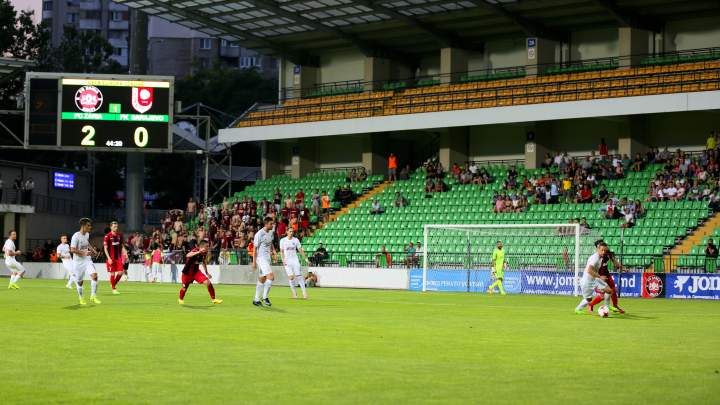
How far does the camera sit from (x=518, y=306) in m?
20.7

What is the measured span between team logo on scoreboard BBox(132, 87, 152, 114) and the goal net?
52.5 feet

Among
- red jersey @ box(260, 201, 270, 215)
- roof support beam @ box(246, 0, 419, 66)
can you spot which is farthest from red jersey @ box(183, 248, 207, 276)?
roof support beam @ box(246, 0, 419, 66)

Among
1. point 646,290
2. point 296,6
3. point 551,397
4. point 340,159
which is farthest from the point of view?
point 340,159

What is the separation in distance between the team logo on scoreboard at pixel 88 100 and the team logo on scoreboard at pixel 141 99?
5.29 ft

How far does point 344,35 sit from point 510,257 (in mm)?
20988

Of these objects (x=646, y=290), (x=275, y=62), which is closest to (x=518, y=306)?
(x=646, y=290)

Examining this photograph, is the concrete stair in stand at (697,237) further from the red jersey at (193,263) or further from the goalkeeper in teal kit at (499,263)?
the red jersey at (193,263)

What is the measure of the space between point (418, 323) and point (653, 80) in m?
25.4

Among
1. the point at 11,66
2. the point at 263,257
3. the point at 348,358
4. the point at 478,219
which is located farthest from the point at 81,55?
the point at 348,358

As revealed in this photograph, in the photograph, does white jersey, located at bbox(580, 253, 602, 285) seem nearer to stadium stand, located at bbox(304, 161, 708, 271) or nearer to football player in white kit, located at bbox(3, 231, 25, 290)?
stadium stand, located at bbox(304, 161, 708, 271)

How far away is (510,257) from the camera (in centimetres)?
2998

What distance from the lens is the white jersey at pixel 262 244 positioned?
61.0ft

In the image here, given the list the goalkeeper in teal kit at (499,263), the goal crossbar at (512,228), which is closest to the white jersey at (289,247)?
the goalkeeper in teal kit at (499,263)

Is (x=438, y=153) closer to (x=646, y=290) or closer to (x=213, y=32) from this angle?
(x=213, y=32)
